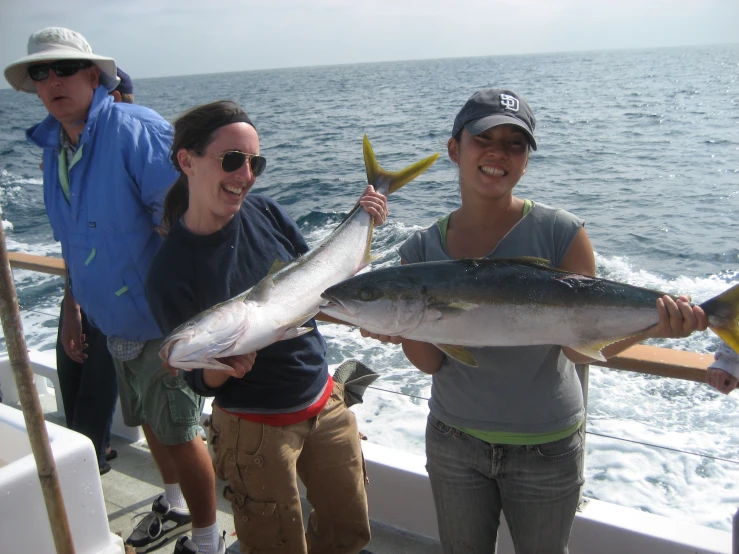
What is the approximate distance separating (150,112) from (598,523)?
9.08 feet

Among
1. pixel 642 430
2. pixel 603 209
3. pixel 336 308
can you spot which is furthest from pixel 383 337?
pixel 603 209

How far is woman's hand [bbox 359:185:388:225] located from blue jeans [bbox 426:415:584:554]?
820 millimetres

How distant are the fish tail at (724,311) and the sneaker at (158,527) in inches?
104

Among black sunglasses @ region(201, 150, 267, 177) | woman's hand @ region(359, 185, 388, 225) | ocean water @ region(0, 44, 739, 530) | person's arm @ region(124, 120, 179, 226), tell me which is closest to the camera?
black sunglasses @ region(201, 150, 267, 177)

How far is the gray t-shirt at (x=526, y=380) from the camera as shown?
6.49ft

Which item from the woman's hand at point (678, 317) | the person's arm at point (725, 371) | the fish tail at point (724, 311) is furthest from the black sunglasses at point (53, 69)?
the person's arm at point (725, 371)

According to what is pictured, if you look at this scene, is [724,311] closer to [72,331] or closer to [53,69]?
[53,69]

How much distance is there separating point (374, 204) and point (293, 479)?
3.58 ft

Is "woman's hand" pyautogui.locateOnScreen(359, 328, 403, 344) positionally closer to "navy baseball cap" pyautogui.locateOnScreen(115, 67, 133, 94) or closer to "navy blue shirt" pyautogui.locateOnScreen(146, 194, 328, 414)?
"navy blue shirt" pyautogui.locateOnScreen(146, 194, 328, 414)

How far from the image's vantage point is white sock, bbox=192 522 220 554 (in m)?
2.84

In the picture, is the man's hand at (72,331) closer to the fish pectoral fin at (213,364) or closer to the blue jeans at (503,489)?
the fish pectoral fin at (213,364)

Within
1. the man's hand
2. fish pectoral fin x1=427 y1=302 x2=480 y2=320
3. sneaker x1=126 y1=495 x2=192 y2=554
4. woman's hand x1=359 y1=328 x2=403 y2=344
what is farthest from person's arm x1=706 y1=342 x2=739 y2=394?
the man's hand

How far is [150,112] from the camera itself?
2982mm

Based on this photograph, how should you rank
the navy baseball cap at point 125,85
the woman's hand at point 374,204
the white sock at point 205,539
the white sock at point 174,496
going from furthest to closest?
the navy baseball cap at point 125,85
the white sock at point 174,496
the white sock at point 205,539
the woman's hand at point 374,204
